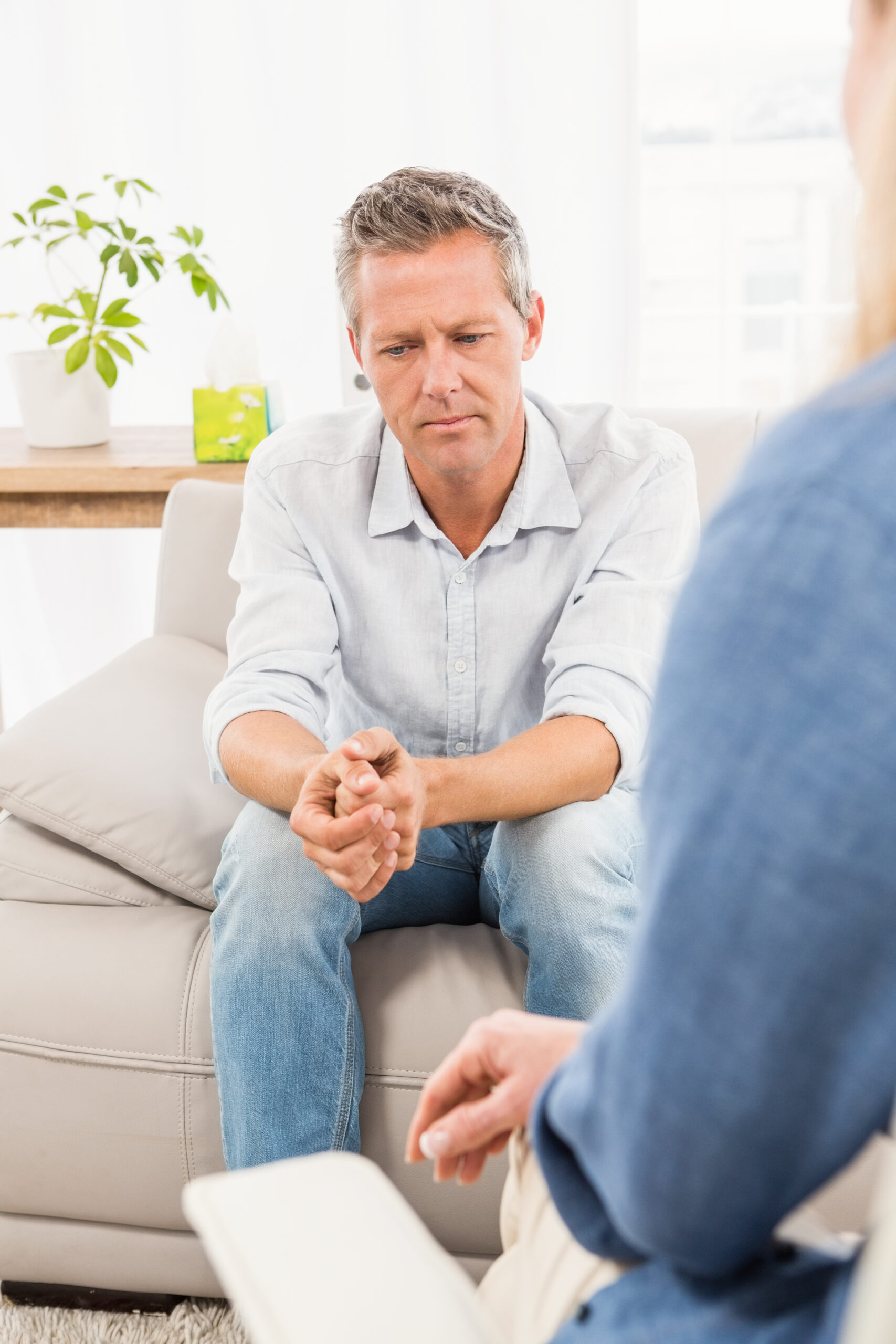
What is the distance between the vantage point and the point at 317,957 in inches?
45.8

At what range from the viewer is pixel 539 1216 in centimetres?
63

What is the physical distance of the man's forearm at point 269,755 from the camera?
1239 millimetres

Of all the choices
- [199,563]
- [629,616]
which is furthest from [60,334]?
[629,616]

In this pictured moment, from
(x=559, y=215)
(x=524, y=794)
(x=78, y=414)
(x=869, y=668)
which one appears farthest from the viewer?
(x=559, y=215)

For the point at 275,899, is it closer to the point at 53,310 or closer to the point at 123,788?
the point at 123,788

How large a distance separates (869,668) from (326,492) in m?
1.17

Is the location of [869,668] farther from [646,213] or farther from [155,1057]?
[646,213]

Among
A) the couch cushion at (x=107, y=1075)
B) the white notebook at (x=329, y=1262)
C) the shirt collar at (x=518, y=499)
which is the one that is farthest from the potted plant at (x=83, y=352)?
the white notebook at (x=329, y=1262)

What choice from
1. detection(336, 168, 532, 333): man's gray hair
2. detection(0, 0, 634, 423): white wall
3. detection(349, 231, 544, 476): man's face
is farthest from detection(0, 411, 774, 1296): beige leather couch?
detection(0, 0, 634, 423): white wall

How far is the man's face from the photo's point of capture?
4.47 ft

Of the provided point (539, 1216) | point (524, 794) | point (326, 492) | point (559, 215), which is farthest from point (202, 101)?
point (539, 1216)

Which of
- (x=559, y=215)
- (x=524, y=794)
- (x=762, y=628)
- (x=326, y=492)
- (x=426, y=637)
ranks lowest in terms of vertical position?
(x=524, y=794)

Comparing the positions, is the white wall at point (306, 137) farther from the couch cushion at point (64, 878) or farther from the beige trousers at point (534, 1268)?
the beige trousers at point (534, 1268)

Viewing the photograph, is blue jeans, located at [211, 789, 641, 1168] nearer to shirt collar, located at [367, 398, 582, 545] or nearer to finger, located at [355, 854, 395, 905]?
finger, located at [355, 854, 395, 905]
